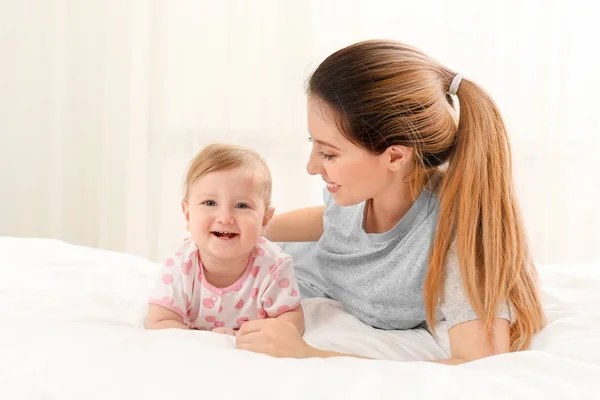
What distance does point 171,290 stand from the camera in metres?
1.52

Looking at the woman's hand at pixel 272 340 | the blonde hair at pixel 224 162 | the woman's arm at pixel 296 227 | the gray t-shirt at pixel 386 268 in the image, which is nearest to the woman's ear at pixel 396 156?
the gray t-shirt at pixel 386 268

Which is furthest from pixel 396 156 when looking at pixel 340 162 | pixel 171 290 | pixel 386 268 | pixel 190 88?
pixel 190 88

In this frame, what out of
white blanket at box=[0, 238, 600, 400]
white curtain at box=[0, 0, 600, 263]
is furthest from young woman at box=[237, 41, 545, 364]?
white curtain at box=[0, 0, 600, 263]

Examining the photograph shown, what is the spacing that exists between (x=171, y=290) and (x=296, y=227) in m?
0.49

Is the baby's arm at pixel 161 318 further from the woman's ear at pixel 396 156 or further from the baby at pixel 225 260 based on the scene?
the woman's ear at pixel 396 156

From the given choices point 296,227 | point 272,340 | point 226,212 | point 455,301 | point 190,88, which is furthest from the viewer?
point 190,88

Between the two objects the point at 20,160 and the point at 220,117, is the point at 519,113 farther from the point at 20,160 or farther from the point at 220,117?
the point at 20,160

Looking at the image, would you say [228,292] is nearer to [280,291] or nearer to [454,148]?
[280,291]

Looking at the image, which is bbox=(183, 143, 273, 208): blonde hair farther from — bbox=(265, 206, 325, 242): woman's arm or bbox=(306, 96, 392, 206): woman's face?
bbox=(265, 206, 325, 242): woman's arm

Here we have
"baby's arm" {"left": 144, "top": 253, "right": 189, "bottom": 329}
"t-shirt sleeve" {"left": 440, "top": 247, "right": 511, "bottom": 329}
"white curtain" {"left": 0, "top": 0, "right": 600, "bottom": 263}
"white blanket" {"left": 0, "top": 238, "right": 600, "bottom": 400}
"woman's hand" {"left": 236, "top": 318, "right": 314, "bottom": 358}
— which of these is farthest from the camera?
"white curtain" {"left": 0, "top": 0, "right": 600, "bottom": 263}

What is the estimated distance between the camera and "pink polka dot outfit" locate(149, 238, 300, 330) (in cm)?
154

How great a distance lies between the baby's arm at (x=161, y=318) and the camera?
144cm

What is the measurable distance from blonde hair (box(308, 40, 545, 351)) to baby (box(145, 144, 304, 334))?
231 millimetres

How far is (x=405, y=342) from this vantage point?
149cm
